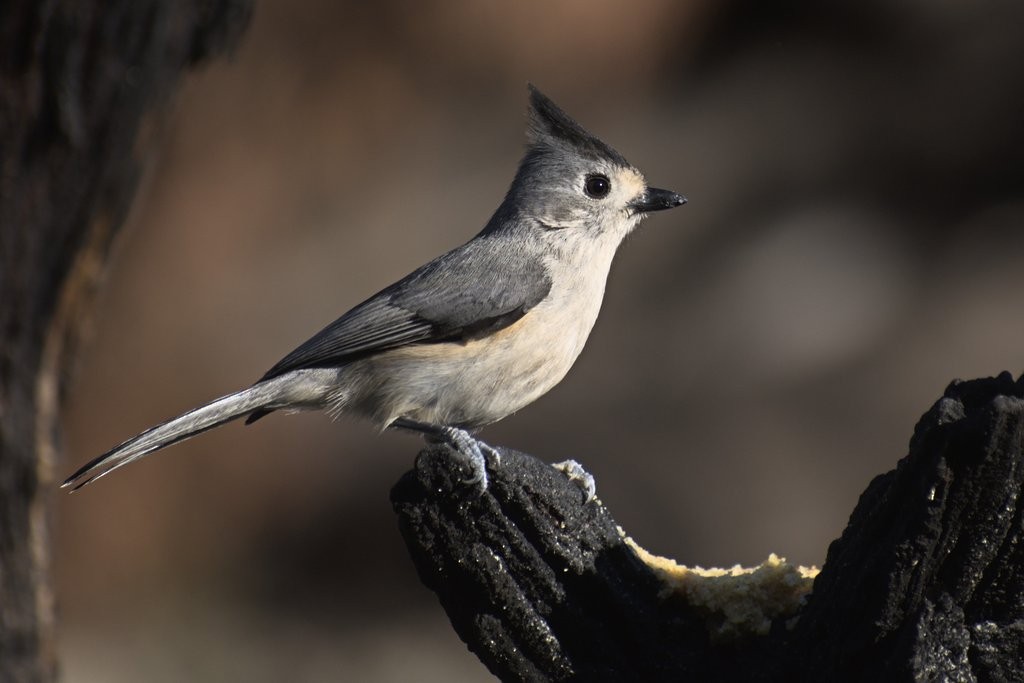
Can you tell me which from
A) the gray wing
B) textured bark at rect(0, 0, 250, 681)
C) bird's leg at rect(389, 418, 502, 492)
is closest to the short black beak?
the gray wing

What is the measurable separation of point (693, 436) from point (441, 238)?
232cm

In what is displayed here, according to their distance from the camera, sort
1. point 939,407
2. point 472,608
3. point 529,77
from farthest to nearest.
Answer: point 529,77, point 472,608, point 939,407

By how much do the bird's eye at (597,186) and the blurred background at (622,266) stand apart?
3779mm

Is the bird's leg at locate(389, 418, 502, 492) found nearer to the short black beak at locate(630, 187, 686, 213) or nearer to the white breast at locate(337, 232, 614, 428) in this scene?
the white breast at locate(337, 232, 614, 428)

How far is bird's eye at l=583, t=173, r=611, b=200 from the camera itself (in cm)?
474

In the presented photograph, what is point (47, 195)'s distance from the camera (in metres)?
2.33

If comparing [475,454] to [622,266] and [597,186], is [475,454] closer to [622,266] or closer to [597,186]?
[597,186]

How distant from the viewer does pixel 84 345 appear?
8.07 feet

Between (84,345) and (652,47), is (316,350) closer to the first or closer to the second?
(84,345)

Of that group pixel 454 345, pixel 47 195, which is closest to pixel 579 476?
pixel 454 345

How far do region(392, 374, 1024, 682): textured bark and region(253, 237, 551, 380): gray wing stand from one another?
1152 millimetres

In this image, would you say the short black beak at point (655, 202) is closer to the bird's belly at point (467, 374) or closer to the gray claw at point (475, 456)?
the bird's belly at point (467, 374)

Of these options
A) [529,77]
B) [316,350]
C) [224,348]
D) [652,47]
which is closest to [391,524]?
[224,348]

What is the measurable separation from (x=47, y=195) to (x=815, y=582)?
190cm
